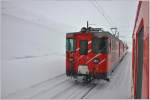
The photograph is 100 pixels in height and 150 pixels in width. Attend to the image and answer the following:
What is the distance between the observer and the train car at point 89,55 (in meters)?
6.92

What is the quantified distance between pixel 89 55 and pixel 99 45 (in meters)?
0.48

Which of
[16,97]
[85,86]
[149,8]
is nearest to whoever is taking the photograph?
[149,8]

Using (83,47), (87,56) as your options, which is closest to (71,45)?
(83,47)

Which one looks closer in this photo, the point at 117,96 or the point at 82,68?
the point at 117,96

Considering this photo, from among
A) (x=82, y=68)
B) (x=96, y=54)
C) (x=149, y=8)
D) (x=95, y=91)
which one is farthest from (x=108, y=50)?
(x=149, y=8)

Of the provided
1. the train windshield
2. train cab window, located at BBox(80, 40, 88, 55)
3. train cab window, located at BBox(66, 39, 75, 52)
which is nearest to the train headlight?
the train windshield

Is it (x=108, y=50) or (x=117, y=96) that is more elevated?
(x=108, y=50)

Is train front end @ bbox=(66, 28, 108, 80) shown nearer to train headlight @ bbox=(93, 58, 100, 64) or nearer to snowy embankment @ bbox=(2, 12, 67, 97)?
train headlight @ bbox=(93, 58, 100, 64)

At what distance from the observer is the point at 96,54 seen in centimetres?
703

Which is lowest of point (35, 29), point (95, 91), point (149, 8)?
point (95, 91)

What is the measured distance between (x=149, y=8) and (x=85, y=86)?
5976mm

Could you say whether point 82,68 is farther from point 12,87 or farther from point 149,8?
point 149,8

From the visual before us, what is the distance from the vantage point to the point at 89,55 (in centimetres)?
710

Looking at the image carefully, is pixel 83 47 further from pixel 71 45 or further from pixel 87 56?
pixel 71 45
